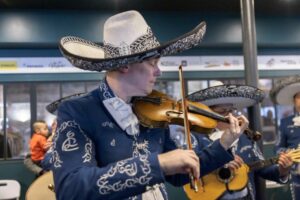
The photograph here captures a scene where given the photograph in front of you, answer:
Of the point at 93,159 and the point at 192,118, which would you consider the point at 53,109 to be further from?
the point at 93,159

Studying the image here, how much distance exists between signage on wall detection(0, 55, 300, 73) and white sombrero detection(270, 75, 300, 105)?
2298 mm

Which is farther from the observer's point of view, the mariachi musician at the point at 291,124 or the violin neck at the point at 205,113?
the mariachi musician at the point at 291,124

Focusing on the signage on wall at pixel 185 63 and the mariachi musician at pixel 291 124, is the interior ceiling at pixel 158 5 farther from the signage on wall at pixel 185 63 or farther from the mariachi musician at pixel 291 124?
the mariachi musician at pixel 291 124

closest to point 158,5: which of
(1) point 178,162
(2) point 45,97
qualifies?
(2) point 45,97

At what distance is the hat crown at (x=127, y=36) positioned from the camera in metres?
1.22

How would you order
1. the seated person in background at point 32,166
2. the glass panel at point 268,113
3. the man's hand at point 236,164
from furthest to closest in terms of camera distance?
the glass panel at point 268,113 → the seated person in background at point 32,166 → the man's hand at point 236,164

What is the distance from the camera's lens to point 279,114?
6.64 meters

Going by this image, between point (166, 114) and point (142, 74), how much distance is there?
34 cm

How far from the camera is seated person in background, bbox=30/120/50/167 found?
5242 millimetres

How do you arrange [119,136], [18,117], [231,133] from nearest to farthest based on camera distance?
[119,136], [231,133], [18,117]

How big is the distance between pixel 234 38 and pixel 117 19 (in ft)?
15.8

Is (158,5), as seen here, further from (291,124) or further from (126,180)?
(126,180)

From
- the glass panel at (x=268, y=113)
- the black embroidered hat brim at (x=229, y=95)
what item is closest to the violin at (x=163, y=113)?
the black embroidered hat brim at (x=229, y=95)

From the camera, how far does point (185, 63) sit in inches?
244
